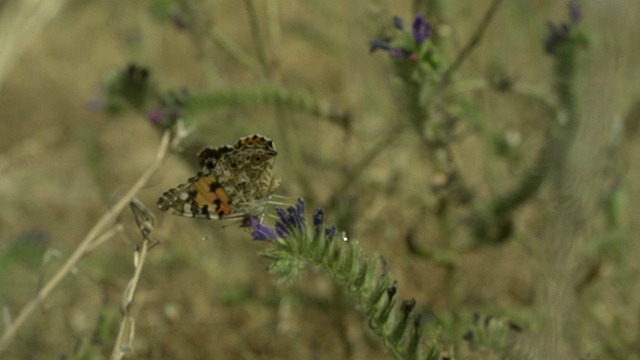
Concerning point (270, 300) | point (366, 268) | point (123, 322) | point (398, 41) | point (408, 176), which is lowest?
point (123, 322)

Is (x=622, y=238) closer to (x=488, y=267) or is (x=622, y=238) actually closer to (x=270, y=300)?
(x=488, y=267)

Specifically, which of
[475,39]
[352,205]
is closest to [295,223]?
[475,39]

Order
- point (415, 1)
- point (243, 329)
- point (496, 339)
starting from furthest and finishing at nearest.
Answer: point (243, 329) → point (415, 1) → point (496, 339)

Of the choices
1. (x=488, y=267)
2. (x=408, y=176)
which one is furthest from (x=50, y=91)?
(x=488, y=267)

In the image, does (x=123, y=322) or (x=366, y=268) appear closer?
(x=366, y=268)

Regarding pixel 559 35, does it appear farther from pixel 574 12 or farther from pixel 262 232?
pixel 262 232

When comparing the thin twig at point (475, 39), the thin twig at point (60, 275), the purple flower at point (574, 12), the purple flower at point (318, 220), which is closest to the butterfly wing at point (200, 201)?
the purple flower at point (318, 220)

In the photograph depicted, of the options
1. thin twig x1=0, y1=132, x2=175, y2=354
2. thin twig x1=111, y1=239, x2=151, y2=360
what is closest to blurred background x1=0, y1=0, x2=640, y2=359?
thin twig x1=0, y1=132, x2=175, y2=354
